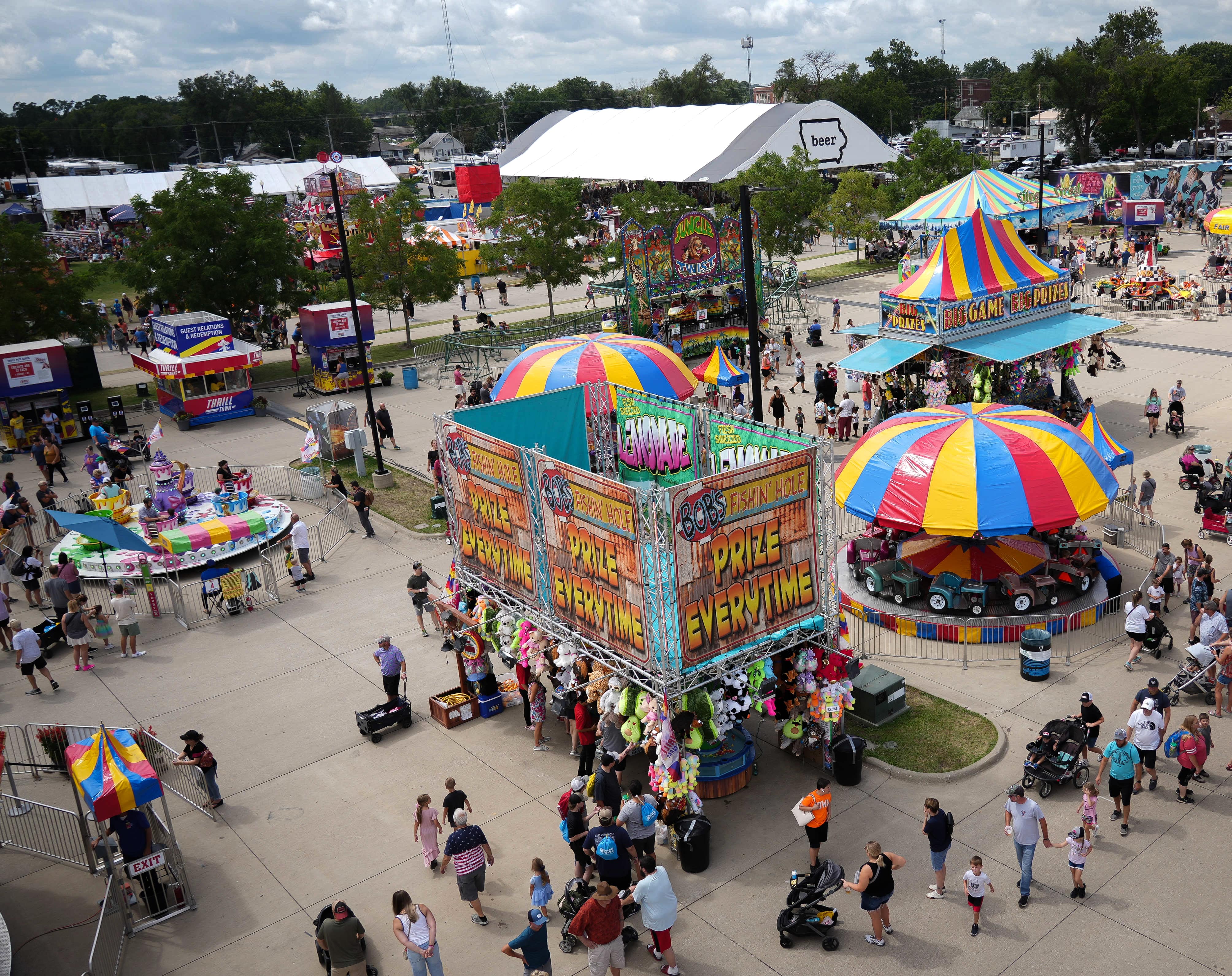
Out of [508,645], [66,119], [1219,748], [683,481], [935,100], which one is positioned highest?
[66,119]

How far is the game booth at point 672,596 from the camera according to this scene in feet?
42.4

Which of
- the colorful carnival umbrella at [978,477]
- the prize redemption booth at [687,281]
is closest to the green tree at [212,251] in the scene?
the prize redemption booth at [687,281]

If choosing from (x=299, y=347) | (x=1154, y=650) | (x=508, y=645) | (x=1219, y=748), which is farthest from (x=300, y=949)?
(x=299, y=347)

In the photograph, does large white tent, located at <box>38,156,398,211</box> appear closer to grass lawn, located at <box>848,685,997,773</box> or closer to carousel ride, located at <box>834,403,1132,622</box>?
carousel ride, located at <box>834,403,1132,622</box>

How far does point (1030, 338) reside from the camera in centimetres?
2647

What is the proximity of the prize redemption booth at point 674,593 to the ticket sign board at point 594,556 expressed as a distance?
0.09ft

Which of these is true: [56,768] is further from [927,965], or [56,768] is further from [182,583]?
[927,965]

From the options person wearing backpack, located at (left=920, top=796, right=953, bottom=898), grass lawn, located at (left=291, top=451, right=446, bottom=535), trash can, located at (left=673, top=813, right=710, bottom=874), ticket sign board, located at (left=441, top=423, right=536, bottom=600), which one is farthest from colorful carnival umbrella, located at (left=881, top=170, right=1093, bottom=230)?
trash can, located at (left=673, top=813, right=710, bottom=874)

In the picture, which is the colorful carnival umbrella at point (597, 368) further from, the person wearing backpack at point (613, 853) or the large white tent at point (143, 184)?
the large white tent at point (143, 184)

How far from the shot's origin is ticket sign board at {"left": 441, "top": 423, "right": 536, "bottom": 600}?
1541 cm

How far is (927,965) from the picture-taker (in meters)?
10.9

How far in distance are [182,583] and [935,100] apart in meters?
166

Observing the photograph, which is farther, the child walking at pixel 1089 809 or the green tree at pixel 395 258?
the green tree at pixel 395 258

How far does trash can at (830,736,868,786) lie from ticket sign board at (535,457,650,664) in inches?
126
